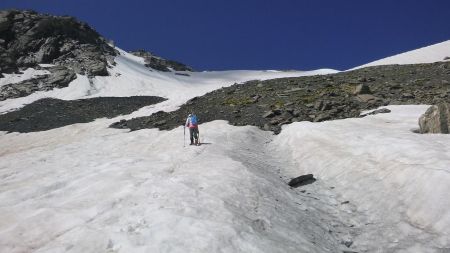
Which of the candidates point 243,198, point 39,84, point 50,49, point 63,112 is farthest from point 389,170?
point 50,49

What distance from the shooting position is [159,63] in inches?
4119

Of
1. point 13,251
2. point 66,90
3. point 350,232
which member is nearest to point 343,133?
point 350,232

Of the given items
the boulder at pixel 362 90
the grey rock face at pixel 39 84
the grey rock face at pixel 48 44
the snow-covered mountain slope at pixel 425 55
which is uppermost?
the grey rock face at pixel 48 44

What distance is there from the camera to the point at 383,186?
15.7 m

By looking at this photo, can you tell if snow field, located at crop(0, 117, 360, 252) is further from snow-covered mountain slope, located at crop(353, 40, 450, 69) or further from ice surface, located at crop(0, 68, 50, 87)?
ice surface, located at crop(0, 68, 50, 87)

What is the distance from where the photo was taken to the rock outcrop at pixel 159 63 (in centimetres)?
9764

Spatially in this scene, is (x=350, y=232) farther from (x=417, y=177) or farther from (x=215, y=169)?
(x=215, y=169)

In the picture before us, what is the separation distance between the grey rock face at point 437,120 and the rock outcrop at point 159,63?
79404 mm

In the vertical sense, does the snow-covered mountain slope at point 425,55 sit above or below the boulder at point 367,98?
above

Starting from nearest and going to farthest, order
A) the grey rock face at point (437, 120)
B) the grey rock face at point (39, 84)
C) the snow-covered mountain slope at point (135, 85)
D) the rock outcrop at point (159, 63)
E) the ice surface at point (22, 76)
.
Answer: the grey rock face at point (437, 120) → the snow-covered mountain slope at point (135, 85) → the grey rock face at point (39, 84) → the ice surface at point (22, 76) → the rock outcrop at point (159, 63)

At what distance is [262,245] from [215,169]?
7611mm

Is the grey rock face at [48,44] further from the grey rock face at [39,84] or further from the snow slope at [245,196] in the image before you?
the snow slope at [245,196]

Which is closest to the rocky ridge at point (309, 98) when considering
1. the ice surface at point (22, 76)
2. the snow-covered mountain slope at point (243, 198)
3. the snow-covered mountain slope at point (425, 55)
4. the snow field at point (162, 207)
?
the snow-covered mountain slope at point (243, 198)

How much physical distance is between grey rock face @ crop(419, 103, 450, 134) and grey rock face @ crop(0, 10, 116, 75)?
63966mm
